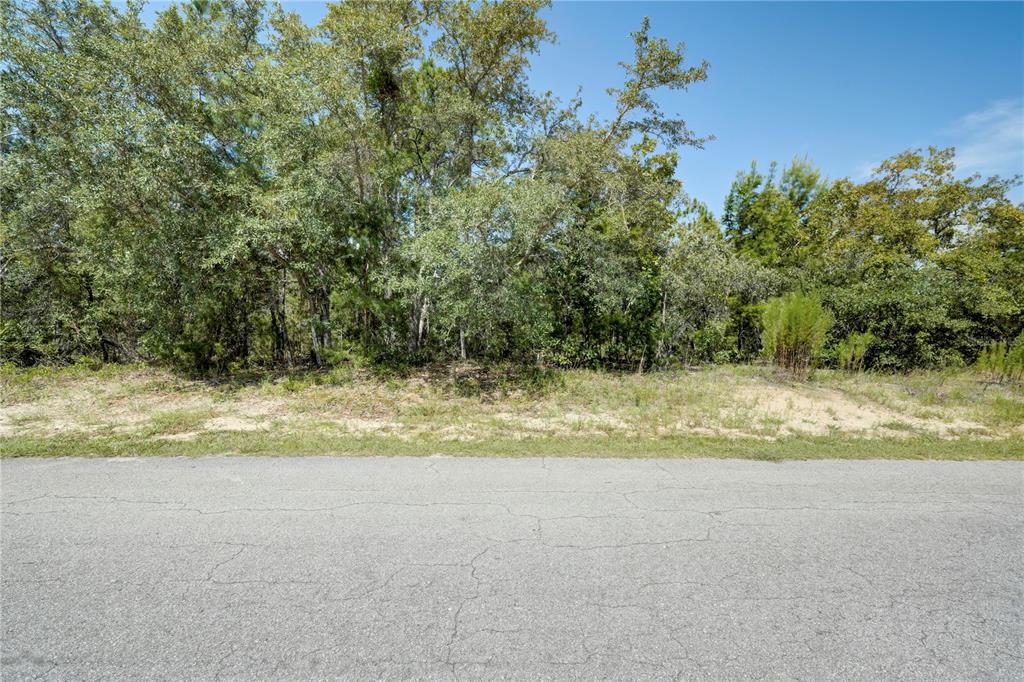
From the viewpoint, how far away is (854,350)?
14641 mm


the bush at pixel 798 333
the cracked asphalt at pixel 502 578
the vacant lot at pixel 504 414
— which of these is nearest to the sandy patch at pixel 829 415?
the vacant lot at pixel 504 414

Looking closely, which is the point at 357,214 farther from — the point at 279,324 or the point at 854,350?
the point at 854,350

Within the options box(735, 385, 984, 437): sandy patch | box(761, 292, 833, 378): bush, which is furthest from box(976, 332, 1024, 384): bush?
box(735, 385, 984, 437): sandy patch

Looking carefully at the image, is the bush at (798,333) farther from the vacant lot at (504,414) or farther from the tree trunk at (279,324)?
the tree trunk at (279,324)

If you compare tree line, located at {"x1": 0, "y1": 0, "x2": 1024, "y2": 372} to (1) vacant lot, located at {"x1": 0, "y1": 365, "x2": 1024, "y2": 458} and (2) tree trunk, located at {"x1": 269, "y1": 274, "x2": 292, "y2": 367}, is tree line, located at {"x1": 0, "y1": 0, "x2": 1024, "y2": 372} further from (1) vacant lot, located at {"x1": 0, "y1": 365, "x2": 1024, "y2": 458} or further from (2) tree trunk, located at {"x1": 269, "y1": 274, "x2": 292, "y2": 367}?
(1) vacant lot, located at {"x1": 0, "y1": 365, "x2": 1024, "y2": 458}

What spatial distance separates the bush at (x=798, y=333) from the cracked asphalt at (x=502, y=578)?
8462 millimetres

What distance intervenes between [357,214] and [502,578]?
10.6 m

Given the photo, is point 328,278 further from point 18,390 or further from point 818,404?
point 818,404

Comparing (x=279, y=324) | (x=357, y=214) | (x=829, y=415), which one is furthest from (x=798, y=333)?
(x=279, y=324)

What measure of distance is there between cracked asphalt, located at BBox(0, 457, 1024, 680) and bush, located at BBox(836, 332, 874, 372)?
10.9m

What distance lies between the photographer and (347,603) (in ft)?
9.06

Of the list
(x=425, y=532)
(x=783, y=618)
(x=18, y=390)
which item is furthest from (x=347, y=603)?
(x=18, y=390)

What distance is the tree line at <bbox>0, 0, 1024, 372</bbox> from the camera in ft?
31.9

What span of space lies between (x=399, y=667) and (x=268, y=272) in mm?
12917
